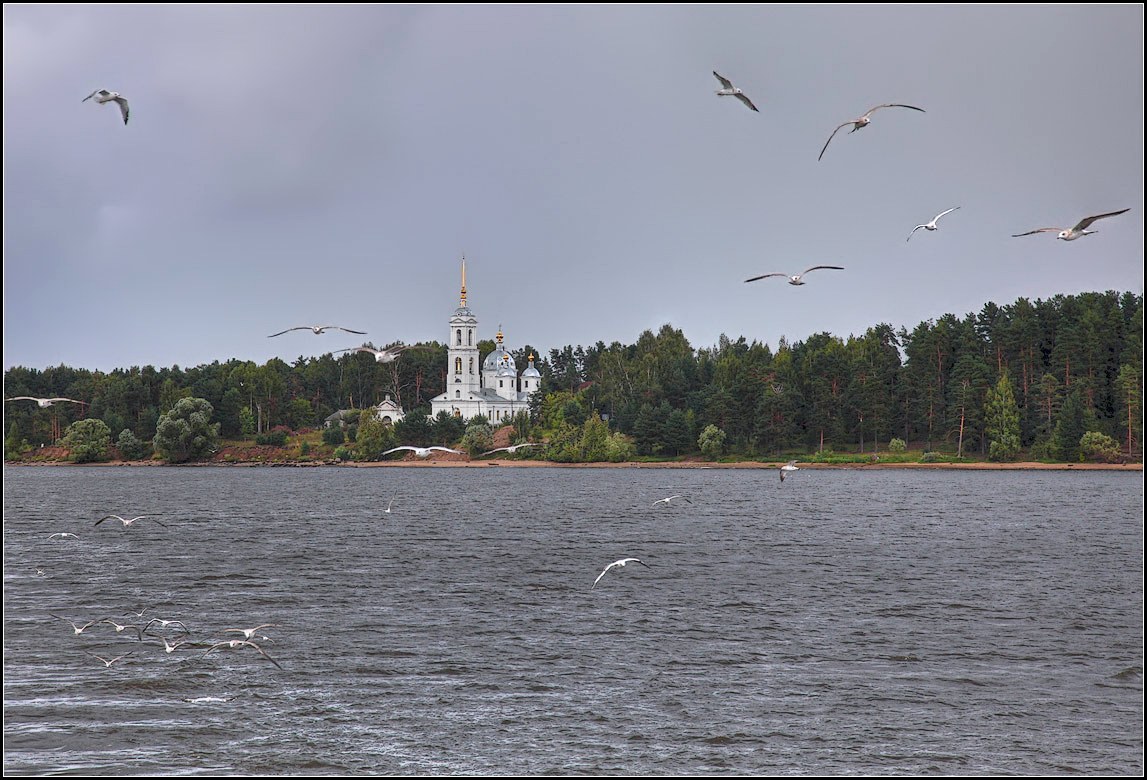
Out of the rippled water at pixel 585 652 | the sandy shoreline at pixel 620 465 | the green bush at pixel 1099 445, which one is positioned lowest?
the rippled water at pixel 585 652

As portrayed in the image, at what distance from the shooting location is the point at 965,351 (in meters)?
136

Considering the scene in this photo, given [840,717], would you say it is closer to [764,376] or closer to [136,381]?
[764,376]

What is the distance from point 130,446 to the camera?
161 metres

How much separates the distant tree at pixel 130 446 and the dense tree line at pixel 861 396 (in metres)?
3.10

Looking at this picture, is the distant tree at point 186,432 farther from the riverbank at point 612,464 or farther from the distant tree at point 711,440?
the distant tree at point 711,440

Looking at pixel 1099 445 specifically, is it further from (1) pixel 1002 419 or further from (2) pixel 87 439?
(2) pixel 87 439

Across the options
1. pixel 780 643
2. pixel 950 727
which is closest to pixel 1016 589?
pixel 780 643

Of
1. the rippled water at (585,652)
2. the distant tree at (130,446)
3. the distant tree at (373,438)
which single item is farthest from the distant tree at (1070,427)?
the distant tree at (130,446)

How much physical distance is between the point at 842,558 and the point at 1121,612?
1499cm

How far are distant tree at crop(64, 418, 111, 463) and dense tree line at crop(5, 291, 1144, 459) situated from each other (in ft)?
16.8

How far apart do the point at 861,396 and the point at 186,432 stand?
285 feet

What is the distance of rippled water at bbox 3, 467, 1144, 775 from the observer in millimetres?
20047

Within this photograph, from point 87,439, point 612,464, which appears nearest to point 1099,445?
point 612,464

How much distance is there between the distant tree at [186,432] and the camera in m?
152
